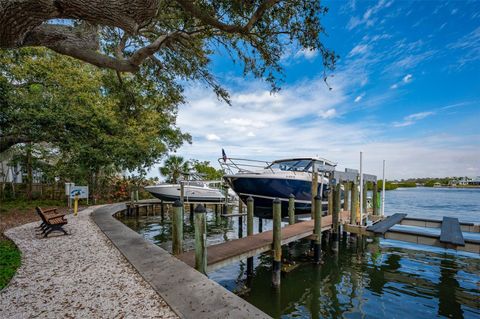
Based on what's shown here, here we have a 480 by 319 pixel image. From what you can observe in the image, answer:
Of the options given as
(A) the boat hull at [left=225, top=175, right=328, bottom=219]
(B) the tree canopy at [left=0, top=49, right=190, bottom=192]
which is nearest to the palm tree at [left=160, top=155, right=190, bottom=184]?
(B) the tree canopy at [left=0, top=49, right=190, bottom=192]

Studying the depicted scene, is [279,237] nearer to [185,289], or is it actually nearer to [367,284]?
[367,284]

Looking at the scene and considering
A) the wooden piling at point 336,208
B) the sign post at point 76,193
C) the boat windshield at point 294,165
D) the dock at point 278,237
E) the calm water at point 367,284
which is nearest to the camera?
the dock at point 278,237

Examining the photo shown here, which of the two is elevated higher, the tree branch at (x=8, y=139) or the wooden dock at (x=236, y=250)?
the tree branch at (x=8, y=139)

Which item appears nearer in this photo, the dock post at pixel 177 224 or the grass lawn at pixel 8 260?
the grass lawn at pixel 8 260

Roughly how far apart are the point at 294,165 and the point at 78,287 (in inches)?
436

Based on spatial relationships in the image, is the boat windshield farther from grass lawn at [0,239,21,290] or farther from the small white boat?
grass lawn at [0,239,21,290]

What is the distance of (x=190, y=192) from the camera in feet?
60.6

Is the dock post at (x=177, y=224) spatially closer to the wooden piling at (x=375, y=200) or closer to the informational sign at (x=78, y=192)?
the informational sign at (x=78, y=192)

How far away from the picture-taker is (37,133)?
1108 cm

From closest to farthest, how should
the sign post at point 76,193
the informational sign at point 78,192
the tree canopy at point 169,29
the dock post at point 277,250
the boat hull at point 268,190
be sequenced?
the tree canopy at point 169,29
the dock post at point 277,250
the boat hull at point 268,190
the sign post at point 76,193
the informational sign at point 78,192

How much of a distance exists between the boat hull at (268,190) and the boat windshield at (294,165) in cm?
97

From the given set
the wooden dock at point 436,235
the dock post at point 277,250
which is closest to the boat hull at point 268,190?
the wooden dock at point 436,235

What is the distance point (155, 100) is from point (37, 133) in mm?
5516

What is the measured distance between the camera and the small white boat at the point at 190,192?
1777 centimetres
